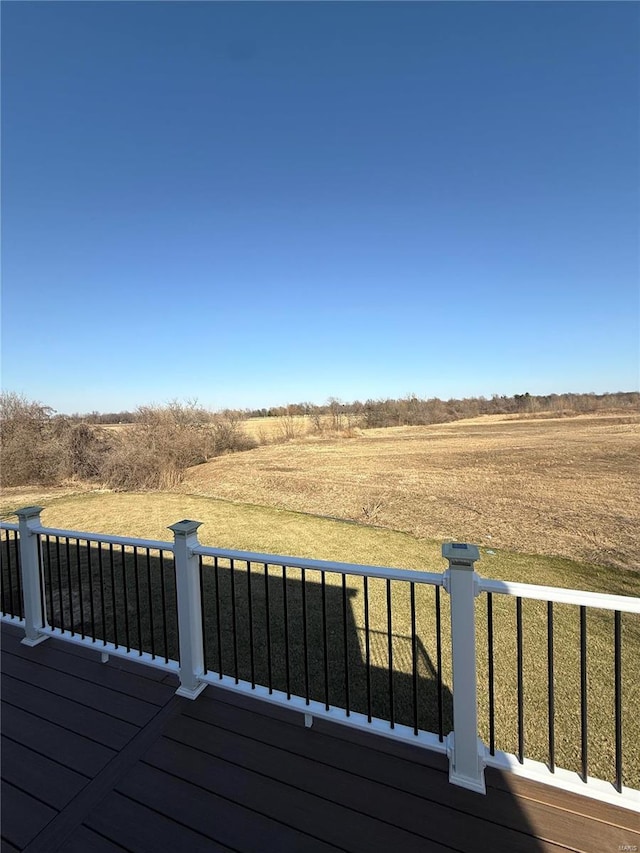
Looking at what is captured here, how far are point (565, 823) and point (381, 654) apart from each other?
6.94 feet

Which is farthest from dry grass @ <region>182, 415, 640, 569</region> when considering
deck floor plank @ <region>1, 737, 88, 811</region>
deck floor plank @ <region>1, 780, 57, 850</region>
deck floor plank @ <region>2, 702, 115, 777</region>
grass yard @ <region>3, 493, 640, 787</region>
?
deck floor plank @ <region>1, 780, 57, 850</region>

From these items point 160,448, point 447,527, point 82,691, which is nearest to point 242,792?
point 82,691

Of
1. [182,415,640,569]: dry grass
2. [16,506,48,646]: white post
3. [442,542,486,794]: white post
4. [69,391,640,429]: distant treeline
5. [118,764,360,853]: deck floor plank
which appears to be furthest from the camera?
[69,391,640,429]: distant treeline

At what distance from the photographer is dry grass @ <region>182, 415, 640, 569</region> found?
21.5 feet

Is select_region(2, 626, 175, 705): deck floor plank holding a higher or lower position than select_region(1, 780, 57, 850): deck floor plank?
lower

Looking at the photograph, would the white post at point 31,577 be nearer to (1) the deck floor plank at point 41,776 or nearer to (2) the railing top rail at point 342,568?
(1) the deck floor plank at point 41,776

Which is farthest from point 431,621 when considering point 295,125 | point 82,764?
point 295,125

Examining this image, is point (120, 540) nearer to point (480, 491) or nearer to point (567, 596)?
point (567, 596)

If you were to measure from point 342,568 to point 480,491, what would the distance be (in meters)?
8.64

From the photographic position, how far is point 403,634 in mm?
3777

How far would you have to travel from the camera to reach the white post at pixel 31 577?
9.12 ft

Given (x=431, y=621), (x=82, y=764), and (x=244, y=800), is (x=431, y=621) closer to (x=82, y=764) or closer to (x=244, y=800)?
(x=244, y=800)

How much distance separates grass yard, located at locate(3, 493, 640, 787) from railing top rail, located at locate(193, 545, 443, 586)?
0.16 m

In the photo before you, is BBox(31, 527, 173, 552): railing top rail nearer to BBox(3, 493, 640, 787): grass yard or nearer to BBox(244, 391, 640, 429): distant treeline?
BBox(3, 493, 640, 787): grass yard
